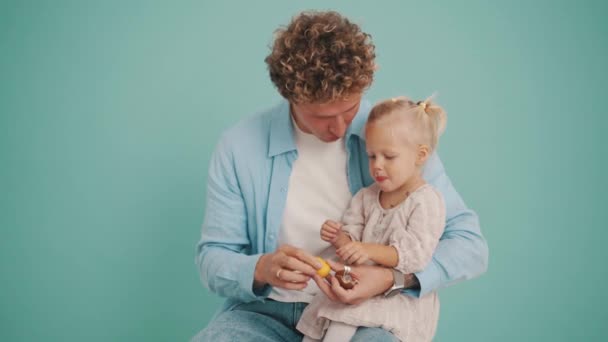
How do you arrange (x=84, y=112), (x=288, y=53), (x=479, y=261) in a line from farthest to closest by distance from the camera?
(x=84, y=112)
(x=479, y=261)
(x=288, y=53)

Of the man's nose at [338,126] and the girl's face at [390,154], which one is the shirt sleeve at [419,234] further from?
the man's nose at [338,126]

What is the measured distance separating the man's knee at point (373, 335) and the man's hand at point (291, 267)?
8.0 inches

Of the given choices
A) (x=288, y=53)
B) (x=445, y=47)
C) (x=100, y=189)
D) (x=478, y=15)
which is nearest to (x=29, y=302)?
(x=100, y=189)

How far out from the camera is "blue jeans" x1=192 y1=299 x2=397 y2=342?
1.90 meters

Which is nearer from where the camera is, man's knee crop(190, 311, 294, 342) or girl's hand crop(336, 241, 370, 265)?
girl's hand crop(336, 241, 370, 265)

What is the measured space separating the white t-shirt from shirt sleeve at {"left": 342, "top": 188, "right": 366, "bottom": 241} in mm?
73

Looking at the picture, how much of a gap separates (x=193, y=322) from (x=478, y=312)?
1344 millimetres

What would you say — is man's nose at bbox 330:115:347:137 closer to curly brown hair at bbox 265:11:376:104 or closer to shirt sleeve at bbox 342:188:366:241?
curly brown hair at bbox 265:11:376:104

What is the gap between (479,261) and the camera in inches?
77.4

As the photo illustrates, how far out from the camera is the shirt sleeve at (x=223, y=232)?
1942 mm

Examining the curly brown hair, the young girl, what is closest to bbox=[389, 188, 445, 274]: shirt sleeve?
the young girl

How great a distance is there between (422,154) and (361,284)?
45cm

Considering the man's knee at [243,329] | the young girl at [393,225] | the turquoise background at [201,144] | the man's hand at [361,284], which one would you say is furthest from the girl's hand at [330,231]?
the turquoise background at [201,144]

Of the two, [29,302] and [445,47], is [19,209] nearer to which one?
[29,302]
